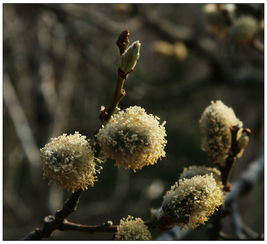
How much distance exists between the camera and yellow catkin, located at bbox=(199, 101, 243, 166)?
865 mm

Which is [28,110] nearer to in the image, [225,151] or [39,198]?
[39,198]

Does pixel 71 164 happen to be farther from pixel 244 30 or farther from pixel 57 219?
pixel 244 30

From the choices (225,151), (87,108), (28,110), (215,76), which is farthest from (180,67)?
(225,151)

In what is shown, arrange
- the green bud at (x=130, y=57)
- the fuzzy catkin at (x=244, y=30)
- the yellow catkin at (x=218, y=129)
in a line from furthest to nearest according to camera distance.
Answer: the fuzzy catkin at (x=244, y=30) < the yellow catkin at (x=218, y=129) < the green bud at (x=130, y=57)

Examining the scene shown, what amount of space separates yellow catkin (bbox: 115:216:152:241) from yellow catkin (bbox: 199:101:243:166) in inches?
9.1

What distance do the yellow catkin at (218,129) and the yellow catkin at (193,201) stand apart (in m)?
0.14

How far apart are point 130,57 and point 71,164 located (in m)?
0.19

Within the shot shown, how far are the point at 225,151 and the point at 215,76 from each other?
1.39 m

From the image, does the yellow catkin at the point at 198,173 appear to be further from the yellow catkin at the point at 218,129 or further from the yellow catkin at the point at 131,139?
the yellow catkin at the point at 131,139

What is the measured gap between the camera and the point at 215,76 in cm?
221

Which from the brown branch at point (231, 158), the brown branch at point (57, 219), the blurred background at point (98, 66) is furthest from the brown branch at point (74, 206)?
the blurred background at point (98, 66)

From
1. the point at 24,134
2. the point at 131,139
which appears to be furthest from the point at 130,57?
the point at 24,134

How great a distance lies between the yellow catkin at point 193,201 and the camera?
0.72m

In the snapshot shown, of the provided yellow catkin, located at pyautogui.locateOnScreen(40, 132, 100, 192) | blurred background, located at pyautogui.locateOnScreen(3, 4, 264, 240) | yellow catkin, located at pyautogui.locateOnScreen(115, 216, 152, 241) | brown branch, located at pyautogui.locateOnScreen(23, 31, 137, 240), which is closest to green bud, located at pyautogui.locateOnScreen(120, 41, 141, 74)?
brown branch, located at pyautogui.locateOnScreen(23, 31, 137, 240)
